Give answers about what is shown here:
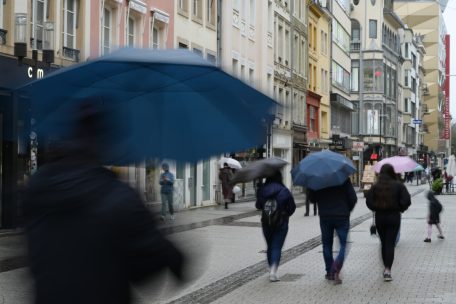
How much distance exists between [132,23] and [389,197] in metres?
17.5

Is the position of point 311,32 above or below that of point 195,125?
above

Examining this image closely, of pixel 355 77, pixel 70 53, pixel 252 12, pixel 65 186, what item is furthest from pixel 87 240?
pixel 355 77

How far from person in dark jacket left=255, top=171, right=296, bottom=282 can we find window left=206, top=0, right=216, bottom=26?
23679 millimetres

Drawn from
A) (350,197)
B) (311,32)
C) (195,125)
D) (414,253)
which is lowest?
(414,253)

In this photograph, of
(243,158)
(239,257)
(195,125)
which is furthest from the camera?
(243,158)

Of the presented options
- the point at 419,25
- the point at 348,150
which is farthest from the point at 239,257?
the point at 419,25

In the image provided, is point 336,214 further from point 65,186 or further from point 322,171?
point 65,186

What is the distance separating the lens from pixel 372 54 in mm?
84188

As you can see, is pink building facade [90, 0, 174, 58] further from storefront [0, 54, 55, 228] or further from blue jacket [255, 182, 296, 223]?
blue jacket [255, 182, 296, 223]

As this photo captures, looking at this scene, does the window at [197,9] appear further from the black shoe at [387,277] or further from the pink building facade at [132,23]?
the black shoe at [387,277]

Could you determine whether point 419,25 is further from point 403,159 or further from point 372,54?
point 403,159

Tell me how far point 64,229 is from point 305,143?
2033 inches

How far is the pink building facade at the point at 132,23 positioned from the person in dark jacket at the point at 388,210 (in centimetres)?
1273

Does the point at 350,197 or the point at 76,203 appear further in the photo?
the point at 350,197
